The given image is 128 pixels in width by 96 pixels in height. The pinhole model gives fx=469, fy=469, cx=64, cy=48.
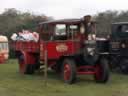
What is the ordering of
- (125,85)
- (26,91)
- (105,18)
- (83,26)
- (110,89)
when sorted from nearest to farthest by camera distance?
(26,91) → (110,89) → (125,85) → (83,26) → (105,18)

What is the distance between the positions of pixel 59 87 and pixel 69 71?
1.60 meters

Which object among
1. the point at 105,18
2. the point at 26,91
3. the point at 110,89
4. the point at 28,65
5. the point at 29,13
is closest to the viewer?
the point at 26,91

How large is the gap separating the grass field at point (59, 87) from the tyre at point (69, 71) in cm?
25

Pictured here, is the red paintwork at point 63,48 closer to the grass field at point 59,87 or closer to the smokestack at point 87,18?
the smokestack at point 87,18

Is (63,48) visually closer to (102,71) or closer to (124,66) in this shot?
(102,71)

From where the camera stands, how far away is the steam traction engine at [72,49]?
17.6m

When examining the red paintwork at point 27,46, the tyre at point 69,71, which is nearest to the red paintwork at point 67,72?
the tyre at point 69,71

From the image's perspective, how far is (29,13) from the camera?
62344 mm

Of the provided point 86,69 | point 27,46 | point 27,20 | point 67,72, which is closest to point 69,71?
point 67,72

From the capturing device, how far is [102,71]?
18062 mm

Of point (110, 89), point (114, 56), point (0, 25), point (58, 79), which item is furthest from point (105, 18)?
point (110, 89)

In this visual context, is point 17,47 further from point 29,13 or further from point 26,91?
point 29,13

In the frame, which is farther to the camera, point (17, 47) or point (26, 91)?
point (17, 47)

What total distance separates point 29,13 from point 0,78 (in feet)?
143
